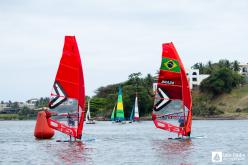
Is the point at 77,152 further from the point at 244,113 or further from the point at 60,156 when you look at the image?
the point at 244,113

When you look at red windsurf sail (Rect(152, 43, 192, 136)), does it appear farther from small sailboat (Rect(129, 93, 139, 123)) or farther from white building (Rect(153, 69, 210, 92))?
white building (Rect(153, 69, 210, 92))

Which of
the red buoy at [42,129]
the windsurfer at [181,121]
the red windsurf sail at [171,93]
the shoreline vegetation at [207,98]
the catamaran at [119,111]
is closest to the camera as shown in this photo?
the red windsurf sail at [171,93]

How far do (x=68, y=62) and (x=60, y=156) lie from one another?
8.92m

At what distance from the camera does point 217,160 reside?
3647 cm

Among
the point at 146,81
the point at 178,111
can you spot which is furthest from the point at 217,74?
the point at 178,111

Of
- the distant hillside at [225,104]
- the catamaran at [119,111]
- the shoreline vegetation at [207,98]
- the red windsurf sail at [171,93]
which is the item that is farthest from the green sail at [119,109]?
the red windsurf sail at [171,93]

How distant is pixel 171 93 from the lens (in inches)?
1989

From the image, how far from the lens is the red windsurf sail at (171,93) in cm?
5050

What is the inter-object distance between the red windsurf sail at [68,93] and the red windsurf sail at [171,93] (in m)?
7.21

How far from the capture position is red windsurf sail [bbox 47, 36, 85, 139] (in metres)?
46.2

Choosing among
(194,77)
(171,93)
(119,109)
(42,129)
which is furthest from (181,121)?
(194,77)

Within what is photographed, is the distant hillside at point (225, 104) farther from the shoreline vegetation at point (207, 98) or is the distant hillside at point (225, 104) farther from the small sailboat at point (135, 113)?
the small sailboat at point (135, 113)

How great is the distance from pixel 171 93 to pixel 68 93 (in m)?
8.69

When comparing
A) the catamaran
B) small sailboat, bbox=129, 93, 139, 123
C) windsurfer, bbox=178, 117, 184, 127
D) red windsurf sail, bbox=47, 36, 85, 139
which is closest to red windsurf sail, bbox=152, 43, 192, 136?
windsurfer, bbox=178, 117, 184, 127
